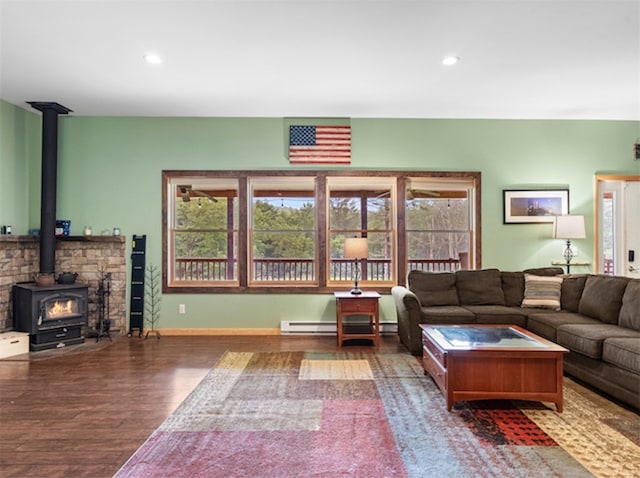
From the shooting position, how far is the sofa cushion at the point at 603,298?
12.5 ft

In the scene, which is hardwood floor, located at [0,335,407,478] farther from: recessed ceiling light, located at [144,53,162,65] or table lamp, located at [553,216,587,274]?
recessed ceiling light, located at [144,53,162,65]

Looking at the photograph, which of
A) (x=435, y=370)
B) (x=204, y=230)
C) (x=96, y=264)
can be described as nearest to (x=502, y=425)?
(x=435, y=370)

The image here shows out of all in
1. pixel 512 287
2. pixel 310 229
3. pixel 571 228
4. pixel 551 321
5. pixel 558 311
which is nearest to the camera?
pixel 551 321

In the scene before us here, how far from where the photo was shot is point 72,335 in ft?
15.9

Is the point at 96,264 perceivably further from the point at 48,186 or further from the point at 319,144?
the point at 319,144

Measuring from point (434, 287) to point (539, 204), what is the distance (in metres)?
2.09

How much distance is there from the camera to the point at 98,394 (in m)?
3.27

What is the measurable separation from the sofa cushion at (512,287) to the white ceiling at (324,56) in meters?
2.17

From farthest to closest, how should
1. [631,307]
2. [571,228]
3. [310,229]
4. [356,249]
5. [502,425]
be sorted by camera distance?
[310,229] → [571,228] → [356,249] → [631,307] → [502,425]

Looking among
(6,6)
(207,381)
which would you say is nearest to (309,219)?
(207,381)

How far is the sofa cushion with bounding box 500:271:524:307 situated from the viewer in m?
4.80

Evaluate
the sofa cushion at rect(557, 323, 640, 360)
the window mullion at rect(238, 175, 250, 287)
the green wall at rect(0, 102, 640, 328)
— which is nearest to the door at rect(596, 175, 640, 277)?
the green wall at rect(0, 102, 640, 328)

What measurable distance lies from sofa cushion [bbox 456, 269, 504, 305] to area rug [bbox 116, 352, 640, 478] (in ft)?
4.64

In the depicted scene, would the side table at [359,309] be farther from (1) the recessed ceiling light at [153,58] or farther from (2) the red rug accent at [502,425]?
(1) the recessed ceiling light at [153,58]
